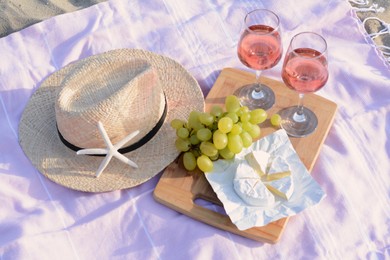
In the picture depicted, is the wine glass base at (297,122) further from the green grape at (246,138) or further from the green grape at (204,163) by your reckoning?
the green grape at (204,163)

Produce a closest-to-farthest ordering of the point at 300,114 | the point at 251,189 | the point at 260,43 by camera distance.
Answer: the point at 251,189 < the point at 260,43 < the point at 300,114

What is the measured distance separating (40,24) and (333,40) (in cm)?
98

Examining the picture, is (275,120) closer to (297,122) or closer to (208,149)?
(297,122)


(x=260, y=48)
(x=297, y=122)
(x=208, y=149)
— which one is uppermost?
(x=260, y=48)

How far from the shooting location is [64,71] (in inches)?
61.3

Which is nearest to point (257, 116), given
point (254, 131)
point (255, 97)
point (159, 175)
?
point (254, 131)

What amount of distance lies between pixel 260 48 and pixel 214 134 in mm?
259

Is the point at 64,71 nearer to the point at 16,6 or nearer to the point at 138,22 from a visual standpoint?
the point at 138,22

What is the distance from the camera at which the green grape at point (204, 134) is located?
127 cm

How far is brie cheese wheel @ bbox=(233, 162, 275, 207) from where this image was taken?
121cm

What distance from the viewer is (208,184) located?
1.30 meters

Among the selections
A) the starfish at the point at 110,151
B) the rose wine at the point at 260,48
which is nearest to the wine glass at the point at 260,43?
the rose wine at the point at 260,48

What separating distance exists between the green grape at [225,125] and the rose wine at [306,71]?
19 cm

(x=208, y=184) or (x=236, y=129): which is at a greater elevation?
(x=236, y=129)
